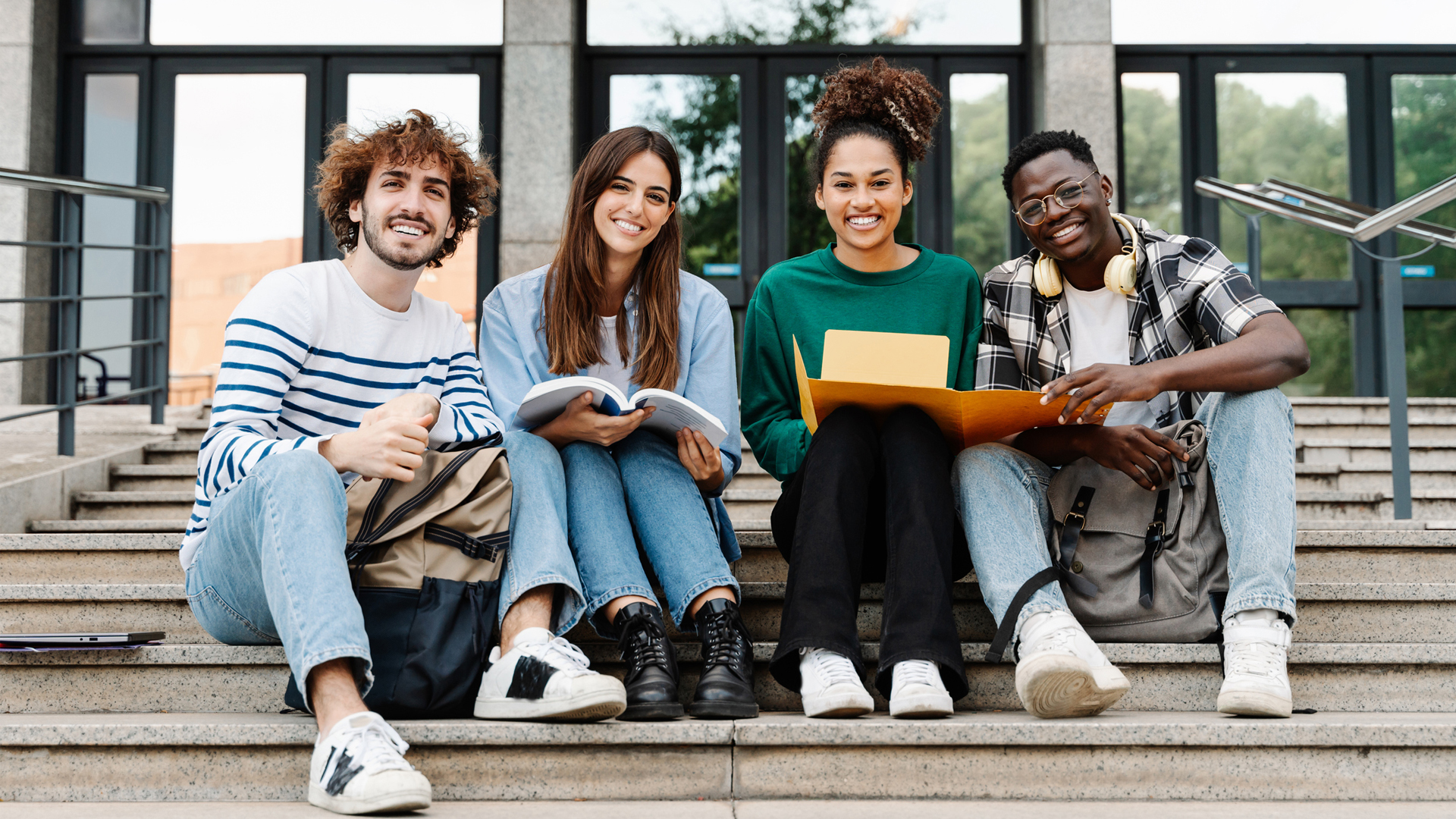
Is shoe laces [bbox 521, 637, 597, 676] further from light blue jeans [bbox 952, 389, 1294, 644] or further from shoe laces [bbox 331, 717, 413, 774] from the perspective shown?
light blue jeans [bbox 952, 389, 1294, 644]

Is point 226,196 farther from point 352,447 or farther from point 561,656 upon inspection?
point 561,656

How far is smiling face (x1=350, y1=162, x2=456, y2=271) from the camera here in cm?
243

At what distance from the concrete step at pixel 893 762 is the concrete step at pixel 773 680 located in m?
0.29

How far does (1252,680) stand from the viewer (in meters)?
2.07

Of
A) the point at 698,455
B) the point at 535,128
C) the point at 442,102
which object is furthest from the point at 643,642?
the point at 442,102

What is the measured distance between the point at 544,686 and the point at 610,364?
93 cm

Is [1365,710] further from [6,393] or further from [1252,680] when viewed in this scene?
[6,393]

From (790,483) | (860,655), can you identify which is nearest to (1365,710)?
(860,655)

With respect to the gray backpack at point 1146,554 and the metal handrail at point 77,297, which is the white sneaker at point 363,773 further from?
the metal handrail at point 77,297

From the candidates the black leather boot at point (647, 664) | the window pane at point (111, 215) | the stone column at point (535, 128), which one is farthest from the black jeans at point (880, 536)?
the window pane at point (111, 215)

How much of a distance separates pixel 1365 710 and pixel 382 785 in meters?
1.99

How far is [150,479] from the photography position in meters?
4.21

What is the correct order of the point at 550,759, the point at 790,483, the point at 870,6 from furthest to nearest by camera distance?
the point at 870,6 < the point at 790,483 < the point at 550,759

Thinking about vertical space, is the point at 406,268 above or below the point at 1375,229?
below
